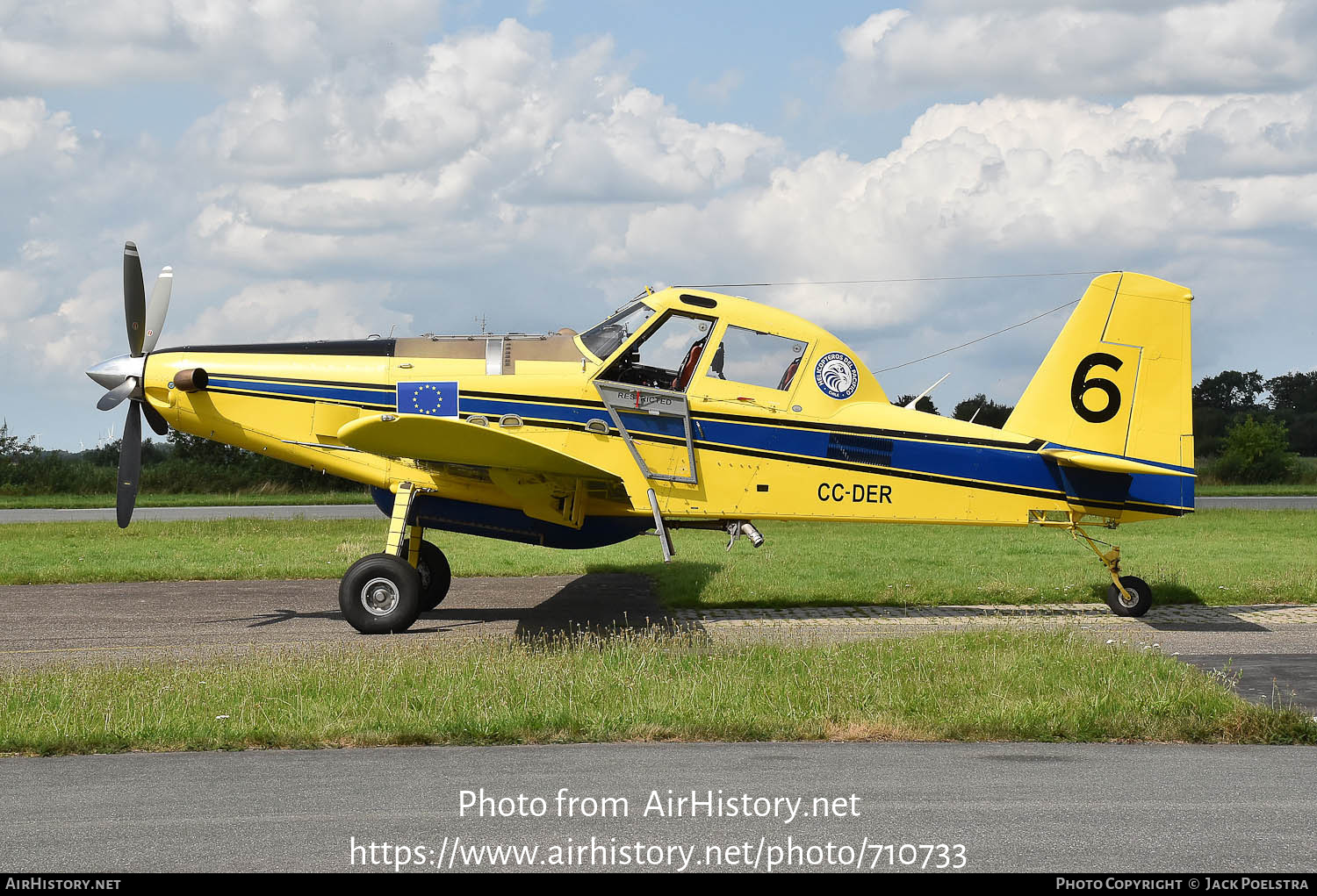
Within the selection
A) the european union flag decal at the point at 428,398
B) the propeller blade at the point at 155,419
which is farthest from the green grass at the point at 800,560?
the propeller blade at the point at 155,419

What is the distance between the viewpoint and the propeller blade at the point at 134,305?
40.9 ft

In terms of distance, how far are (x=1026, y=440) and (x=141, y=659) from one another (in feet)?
29.7

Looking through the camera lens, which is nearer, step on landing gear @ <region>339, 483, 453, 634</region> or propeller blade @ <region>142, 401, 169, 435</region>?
step on landing gear @ <region>339, 483, 453, 634</region>

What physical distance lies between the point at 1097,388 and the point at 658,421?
4969 mm

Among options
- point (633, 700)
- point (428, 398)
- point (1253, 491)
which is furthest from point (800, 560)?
point (1253, 491)

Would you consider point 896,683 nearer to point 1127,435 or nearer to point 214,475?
point 1127,435

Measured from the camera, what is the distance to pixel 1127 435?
13070 millimetres

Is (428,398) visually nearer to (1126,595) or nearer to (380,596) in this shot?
(380,596)

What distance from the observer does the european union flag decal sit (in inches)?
469

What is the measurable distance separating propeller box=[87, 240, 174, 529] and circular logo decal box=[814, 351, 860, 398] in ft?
22.7

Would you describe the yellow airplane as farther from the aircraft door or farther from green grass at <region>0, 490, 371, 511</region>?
green grass at <region>0, 490, 371, 511</region>

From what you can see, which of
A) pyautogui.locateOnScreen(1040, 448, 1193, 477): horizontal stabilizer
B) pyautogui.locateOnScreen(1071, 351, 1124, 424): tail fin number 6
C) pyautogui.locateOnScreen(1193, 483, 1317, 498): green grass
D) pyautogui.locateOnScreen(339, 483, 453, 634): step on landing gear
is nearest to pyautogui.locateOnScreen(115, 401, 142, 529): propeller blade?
pyautogui.locateOnScreen(339, 483, 453, 634): step on landing gear

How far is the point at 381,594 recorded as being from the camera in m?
11.8

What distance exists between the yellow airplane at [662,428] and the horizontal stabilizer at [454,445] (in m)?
0.09
